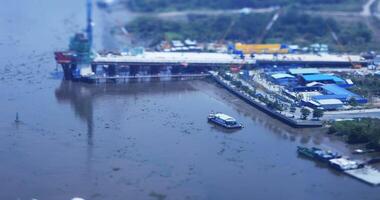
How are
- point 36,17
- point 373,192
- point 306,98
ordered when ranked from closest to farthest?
point 373,192, point 306,98, point 36,17

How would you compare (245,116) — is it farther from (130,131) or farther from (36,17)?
(36,17)

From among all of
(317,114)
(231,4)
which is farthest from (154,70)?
(231,4)

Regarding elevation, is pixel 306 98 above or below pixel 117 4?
below

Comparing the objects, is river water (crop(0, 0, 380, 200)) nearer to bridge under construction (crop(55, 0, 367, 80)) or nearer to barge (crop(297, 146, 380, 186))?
barge (crop(297, 146, 380, 186))

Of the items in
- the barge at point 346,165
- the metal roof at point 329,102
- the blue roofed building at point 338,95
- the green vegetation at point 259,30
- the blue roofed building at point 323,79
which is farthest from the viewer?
the green vegetation at point 259,30

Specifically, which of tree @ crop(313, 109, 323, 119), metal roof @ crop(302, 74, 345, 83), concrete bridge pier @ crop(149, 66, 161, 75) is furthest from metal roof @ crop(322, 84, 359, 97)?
concrete bridge pier @ crop(149, 66, 161, 75)

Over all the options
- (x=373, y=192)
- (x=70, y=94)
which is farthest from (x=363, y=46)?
(x=373, y=192)

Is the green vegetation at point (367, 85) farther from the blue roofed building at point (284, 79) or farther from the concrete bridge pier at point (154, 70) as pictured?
the concrete bridge pier at point (154, 70)

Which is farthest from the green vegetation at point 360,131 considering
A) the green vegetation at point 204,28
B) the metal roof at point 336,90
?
the green vegetation at point 204,28
